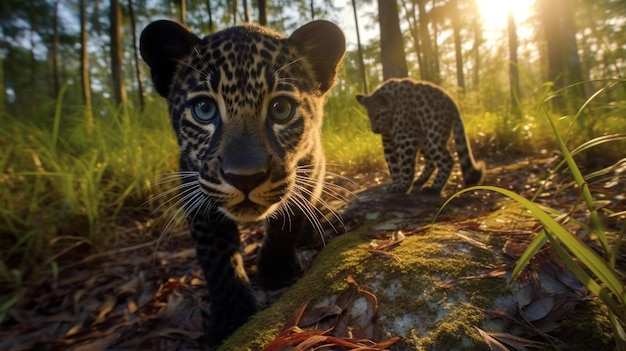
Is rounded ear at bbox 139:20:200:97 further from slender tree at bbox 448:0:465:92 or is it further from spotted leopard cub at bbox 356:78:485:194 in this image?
slender tree at bbox 448:0:465:92

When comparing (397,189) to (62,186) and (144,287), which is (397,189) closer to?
(144,287)

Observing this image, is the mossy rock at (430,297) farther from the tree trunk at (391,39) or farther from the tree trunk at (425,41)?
the tree trunk at (425,41)

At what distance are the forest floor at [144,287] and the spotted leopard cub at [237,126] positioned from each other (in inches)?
14.9

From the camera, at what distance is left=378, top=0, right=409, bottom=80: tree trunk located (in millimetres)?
8008

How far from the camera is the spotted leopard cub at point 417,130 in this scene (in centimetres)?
489

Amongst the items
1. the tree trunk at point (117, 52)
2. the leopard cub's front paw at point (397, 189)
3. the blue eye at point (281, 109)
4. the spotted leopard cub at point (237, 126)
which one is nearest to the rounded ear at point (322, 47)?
the spotted leopard cub at point (237, 126)

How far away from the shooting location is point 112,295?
9.71 ft

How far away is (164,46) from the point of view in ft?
8.19

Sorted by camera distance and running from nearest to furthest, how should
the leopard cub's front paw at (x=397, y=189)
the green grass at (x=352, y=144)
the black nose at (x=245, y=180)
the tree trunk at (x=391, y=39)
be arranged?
the black nose at (x=245, y=180), the leopard cub's front paw at (x=397, y=189), the green grass at (x=352, y=144), the tree trunk at (x=391, y=39)

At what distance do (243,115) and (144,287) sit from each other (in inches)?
77.8

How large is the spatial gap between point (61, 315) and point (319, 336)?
2431 millimetres

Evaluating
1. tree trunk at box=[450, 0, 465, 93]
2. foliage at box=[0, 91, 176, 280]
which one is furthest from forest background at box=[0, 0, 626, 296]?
tree trunk at box=[450, 0, 465, 93]

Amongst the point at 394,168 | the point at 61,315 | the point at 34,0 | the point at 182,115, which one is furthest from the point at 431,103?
the point at 34,0

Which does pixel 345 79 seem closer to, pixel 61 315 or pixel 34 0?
pixel 61 315
